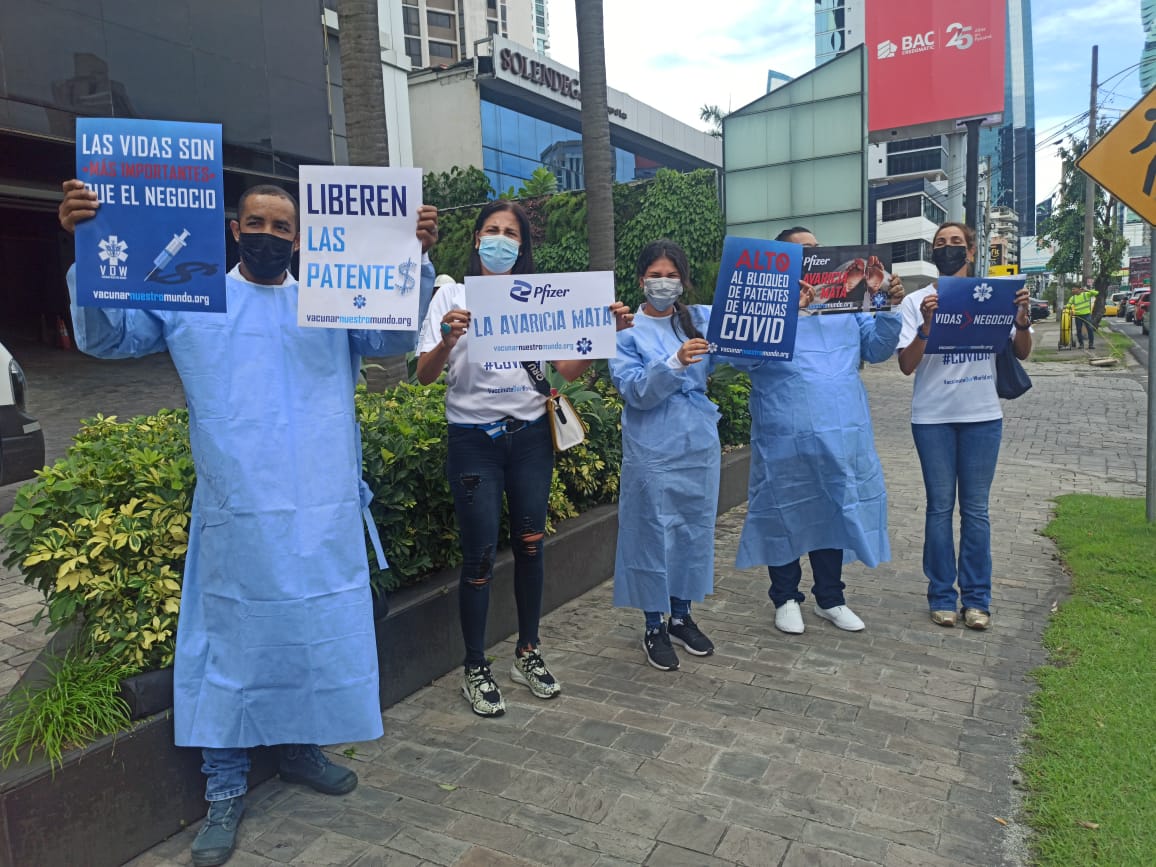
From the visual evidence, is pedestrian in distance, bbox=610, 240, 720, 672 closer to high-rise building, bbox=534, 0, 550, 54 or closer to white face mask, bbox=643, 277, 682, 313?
white face mask, bbox=643, 277, 682, 313

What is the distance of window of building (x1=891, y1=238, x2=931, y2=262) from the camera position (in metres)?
57.4

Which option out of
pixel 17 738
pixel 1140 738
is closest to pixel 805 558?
pixel 1140 738

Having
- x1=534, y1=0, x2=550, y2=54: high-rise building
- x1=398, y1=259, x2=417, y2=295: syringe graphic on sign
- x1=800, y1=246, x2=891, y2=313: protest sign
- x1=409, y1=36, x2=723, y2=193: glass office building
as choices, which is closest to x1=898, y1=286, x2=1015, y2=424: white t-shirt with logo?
x1=800, y1=246, x2=891, y2=313: protest sign

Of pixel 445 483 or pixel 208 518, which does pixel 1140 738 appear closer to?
pixel 445 483

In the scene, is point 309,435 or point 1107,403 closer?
point 309,435

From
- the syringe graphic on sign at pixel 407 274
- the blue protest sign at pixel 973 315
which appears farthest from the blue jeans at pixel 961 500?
→ the syringe graphic on sign at pixel 407 274

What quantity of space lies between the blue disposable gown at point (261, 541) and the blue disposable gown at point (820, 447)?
90.6 inches

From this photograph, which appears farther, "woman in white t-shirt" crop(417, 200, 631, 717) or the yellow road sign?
the yellow road sign

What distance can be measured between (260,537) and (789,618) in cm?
282

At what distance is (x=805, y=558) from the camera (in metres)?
5.91

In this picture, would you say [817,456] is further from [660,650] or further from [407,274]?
[407,274]

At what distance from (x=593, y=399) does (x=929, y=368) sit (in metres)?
2.23

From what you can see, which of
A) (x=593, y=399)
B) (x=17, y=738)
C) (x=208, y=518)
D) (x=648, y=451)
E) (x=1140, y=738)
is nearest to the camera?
(x=17, y=738)

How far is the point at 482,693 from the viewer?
358cm
